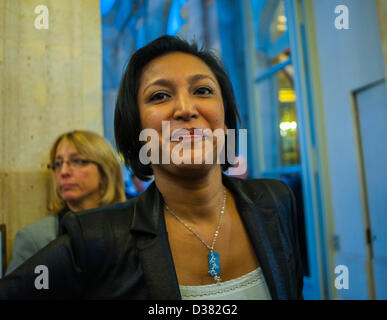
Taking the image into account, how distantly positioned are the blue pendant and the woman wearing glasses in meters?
0.42

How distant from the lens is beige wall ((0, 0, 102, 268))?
848mm

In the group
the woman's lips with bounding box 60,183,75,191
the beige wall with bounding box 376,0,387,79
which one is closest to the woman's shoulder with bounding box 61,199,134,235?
the woman's lips with bounding box 60,183,75,191

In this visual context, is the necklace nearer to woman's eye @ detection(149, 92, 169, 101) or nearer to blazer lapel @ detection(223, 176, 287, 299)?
blazer lapel @ detection(223, 176, 287, 299)

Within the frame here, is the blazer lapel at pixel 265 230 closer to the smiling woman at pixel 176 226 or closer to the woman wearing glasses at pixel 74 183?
the smiling woman at pixel 176 226

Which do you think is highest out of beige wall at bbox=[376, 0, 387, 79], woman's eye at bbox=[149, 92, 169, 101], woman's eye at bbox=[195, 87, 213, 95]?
beige wall at bbox=[376, 0, 387, 79]

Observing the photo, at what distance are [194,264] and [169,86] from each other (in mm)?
424

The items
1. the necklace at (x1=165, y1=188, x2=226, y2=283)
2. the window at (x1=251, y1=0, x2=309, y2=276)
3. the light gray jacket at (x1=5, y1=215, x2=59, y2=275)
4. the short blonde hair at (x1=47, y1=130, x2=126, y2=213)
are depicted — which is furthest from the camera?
the window at (x1=251, y1=0, x2=309, y2=276)

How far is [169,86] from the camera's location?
708 millimetres

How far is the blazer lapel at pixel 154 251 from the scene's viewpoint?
60 cm

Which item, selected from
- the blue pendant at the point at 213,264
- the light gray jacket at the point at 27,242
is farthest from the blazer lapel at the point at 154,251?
the light gray jacket at the point at 27,242

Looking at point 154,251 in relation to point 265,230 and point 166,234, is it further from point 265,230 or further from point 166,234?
point 265,230
